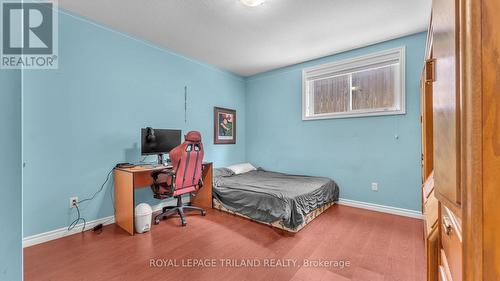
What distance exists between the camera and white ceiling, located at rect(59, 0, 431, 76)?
7.63ft

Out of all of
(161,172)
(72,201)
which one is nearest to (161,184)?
(161,172)

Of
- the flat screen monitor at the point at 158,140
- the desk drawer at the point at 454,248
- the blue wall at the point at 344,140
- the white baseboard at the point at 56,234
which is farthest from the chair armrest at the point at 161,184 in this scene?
the desk drawer at the point at 454,248

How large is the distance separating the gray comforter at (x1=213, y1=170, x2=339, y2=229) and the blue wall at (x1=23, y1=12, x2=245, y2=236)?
4.03 ft

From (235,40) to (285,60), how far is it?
46.5 inches

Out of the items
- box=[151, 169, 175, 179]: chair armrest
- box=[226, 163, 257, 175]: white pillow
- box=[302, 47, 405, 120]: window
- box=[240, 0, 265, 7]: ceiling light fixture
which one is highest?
box=[240, 0, 265, 7]: ceiling light fixture

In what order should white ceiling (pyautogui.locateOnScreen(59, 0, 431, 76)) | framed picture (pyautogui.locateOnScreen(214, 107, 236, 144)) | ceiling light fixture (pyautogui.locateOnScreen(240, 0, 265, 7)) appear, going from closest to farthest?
ceiling light fixture (pyautogui.locateOnScreen(240, 0, 265, 7))
white ceiling (pyautogui.locateOnScreen(59, 0, 431, 76))
framed picture (pyautogui.locateOnScreen(214, 107, 236, 144))

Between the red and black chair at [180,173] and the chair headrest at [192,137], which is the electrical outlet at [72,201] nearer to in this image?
the red and black chair at [180,173]

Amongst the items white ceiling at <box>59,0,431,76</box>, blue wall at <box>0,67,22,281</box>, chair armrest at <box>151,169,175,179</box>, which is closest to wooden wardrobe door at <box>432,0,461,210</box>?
blue wall at <box>0,67,22,281</box>

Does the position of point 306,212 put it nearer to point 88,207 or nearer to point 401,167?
point 401,167

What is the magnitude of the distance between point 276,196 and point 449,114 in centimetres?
217

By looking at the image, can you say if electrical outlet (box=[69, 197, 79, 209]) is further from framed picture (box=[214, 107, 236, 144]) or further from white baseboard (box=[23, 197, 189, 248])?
framed picture (box=[214, 107, 236, 144])

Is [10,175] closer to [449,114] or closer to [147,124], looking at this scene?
[449,114]

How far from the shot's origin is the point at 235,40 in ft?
10.3

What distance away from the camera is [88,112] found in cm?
262
